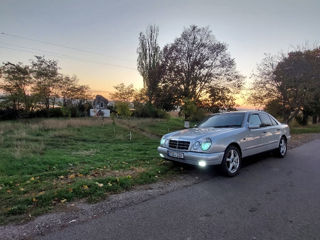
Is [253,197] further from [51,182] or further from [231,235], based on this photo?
[51,182]

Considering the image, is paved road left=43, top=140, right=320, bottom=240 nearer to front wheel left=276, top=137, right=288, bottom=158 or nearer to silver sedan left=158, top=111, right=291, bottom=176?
silver sedan left=158, top=111, right=291, bottom=176

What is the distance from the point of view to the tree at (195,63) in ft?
64.7

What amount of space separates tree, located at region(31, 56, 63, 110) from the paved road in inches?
1125

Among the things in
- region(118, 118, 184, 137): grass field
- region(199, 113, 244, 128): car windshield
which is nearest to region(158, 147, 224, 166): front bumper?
region(199, 113, 244, 128): car windshield

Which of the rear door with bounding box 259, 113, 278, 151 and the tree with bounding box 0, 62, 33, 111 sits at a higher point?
the tree with bounding box 0, 62, 33, 111

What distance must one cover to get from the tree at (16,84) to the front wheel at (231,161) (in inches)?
1132

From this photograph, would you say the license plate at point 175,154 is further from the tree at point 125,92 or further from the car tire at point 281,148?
the tree at point 125,92

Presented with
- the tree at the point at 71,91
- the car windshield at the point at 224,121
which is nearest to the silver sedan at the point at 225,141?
the car windshield at the point at 224,121

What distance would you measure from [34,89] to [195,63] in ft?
74.4

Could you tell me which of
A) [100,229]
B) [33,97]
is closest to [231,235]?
[100,229]

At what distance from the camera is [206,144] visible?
4.22 m

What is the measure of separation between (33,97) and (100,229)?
28.8 meters

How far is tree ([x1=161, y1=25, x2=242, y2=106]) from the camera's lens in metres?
19.7

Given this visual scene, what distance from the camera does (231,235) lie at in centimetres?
227
